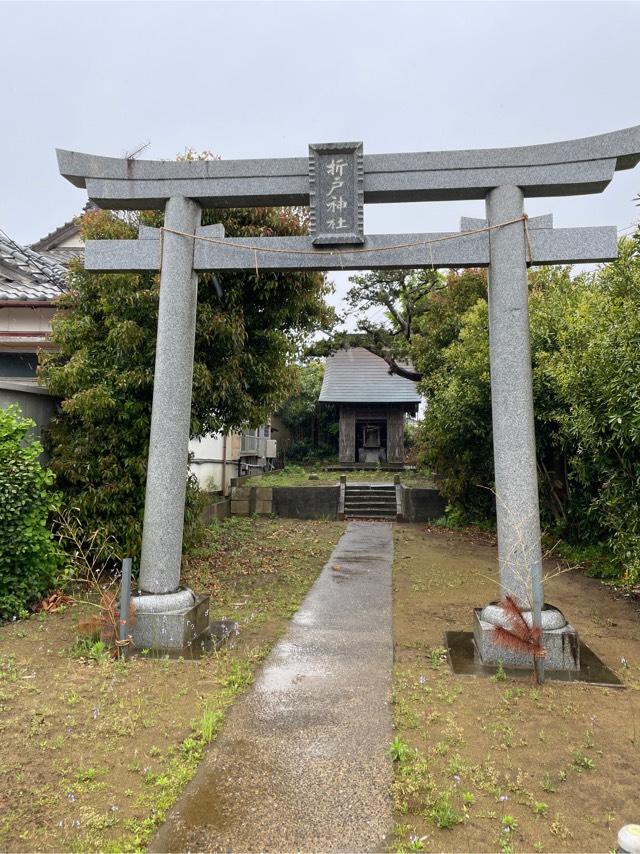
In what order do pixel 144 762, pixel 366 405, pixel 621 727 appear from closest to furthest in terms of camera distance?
pixel 144 762 < pixel 621 727 < pixel 366 405

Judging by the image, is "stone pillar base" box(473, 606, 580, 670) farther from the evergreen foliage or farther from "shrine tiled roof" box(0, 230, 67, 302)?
"shrine tiled roof" box(0, 230, 67, 302)

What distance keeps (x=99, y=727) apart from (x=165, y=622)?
135cm

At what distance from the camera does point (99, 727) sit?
128 inches

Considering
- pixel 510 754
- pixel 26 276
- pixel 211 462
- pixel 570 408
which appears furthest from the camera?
pixel 211 462

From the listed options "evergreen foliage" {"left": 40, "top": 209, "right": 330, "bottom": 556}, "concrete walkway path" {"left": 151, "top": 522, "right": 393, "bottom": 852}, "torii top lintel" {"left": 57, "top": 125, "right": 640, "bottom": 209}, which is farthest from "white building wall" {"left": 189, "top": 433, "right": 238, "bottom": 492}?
"concrete walkway path" {"left": 151, "top": 522, "right": 393, "bottom": 852}

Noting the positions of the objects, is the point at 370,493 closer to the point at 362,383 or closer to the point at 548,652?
the point at 362,383

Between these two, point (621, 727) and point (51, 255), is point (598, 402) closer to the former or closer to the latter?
point (621, 727)

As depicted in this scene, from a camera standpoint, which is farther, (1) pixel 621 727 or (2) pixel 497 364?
(2) pixel 497 364

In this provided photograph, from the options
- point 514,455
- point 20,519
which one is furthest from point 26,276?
point 514,455

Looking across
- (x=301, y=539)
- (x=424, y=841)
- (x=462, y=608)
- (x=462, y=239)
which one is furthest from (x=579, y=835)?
(x=301, y=539)

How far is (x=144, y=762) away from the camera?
9.47 feet

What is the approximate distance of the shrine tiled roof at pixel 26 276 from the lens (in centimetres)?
959

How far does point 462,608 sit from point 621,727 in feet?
9.14

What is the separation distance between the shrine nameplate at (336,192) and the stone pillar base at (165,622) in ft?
11.6
